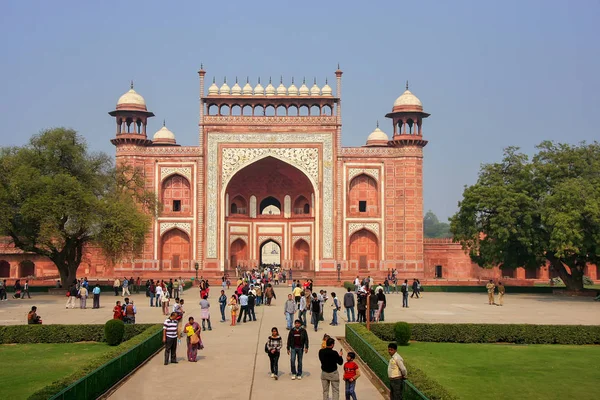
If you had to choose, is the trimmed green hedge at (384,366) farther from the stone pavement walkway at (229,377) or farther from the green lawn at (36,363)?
the green lawn at (36,363)

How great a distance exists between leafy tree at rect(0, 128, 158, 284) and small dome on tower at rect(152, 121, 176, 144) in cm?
2201

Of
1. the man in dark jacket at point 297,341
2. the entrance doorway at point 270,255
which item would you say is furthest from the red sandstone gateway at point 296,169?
the man in dark jacket at point 297,341

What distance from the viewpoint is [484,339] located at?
58.1ft

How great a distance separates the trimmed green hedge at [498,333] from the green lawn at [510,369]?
353mm

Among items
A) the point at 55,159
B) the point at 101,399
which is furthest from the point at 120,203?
the point at 101,399

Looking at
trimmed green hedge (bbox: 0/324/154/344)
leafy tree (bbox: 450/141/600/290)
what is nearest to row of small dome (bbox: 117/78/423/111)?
leafy tree (bbox: 450/141/600/290)

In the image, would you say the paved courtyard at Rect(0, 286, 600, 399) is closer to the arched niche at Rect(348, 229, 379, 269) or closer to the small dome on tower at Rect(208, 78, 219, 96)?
the arched niche at Rect(348, 229, 379, 269)

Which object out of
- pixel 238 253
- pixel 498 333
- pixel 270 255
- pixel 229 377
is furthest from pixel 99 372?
pixel 270 255

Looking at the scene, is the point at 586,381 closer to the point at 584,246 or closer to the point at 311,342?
the point at 311,342

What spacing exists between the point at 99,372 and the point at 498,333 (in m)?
10.3

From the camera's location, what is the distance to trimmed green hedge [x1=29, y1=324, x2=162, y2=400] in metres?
9.48

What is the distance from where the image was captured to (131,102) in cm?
4494

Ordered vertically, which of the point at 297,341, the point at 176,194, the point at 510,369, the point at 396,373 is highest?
the point at 176,194

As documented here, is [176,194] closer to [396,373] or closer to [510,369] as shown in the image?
[510,369]
